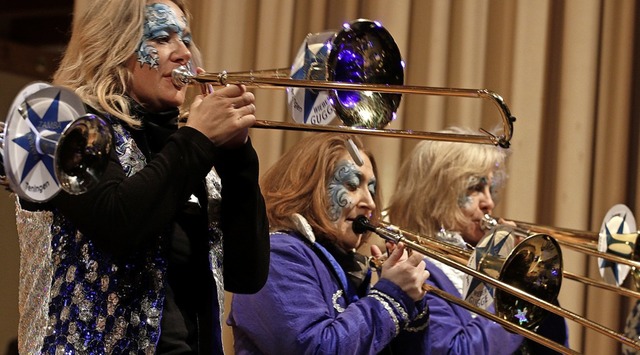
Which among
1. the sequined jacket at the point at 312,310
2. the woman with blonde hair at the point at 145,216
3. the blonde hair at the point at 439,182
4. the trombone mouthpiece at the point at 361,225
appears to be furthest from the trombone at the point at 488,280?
the woman with blonde hair at the point at 145,216

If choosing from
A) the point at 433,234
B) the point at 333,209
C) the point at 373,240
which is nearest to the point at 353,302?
the point at 333,209

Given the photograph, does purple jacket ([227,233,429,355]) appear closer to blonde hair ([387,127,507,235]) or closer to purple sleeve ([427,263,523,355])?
purple sleeve ([427,263,523,355])

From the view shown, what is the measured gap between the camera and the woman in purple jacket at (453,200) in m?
Answer: 3.06

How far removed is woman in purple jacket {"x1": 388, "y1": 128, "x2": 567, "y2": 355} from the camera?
306cm

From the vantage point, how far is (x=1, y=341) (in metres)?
3.96

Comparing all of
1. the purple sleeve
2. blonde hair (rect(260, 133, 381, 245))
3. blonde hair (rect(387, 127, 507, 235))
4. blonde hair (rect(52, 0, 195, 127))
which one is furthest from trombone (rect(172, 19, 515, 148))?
blonde hair (rect(387, 127, 507, 235))

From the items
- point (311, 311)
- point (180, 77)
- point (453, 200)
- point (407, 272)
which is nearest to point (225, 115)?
point (180, 77)

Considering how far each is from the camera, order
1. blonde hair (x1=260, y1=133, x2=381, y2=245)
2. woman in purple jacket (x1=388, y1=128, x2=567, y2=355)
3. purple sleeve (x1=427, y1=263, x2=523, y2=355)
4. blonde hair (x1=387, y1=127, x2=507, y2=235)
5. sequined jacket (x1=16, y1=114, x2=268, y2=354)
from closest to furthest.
Result: sequined jacket (x1=16, y1=114, x2=268, y2=354)
blonde hair (x1=260, y1=133, x2=381, y2=245)
purple sleeve (x1=427, y1=263, x2=523, y2=355)
woman in purple jacket (x1=388, y1=128, x2=567, y2=355)
blonde hair (x1=387, y1=127, x2=507, y2=235)

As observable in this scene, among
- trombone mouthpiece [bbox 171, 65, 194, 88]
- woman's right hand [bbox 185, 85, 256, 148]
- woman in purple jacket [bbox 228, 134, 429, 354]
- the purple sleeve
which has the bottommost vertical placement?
the purple sleeve

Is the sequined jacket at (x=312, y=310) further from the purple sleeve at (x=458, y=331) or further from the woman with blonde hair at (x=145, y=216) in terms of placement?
the woman with blonde hair at (x=145, y=216)

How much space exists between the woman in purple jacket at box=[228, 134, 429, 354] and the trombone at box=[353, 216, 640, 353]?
4 cm

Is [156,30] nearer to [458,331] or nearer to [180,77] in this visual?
[180,77]

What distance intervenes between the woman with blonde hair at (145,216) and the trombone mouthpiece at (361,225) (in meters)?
0.66

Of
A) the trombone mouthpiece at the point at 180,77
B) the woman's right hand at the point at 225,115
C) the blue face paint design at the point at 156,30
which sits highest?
the blue face paint design at the point at 156,30
